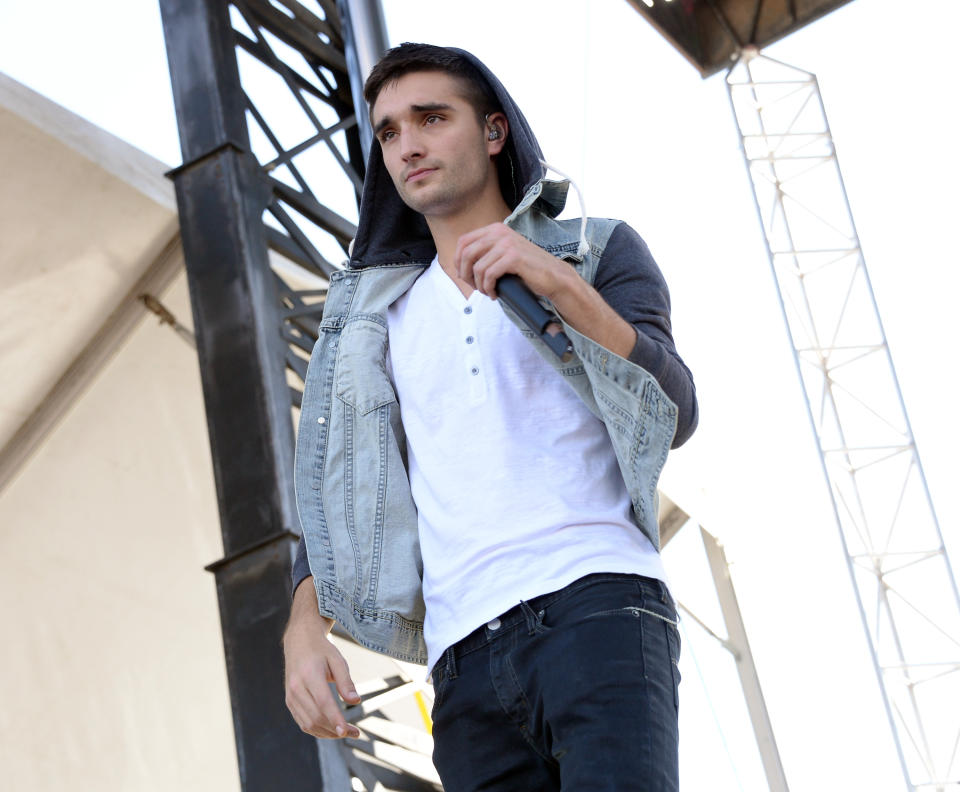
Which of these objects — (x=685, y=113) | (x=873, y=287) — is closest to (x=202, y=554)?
(x=873, y=287)

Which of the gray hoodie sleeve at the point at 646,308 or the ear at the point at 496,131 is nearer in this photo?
the gray hoodie sleeve at the point at 646,308

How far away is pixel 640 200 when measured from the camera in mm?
10438

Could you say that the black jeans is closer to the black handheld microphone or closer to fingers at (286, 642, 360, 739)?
fingers at (286, 642, 360, 739)

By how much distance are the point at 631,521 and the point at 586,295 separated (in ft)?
0.83

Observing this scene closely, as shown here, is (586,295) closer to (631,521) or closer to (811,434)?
(631,521)

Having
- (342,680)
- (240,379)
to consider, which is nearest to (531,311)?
(342,680)

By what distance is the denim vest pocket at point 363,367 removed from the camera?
1.50 meters

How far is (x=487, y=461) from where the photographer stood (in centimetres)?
137

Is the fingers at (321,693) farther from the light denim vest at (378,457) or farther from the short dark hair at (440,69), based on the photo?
the short dark hair at (440,69)

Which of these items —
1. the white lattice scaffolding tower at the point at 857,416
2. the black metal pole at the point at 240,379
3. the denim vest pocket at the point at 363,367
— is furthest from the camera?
the white lattice scaffolding tower at the point at 857,416

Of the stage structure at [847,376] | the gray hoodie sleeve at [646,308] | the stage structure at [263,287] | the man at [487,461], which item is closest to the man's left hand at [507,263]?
the man at [487,461]

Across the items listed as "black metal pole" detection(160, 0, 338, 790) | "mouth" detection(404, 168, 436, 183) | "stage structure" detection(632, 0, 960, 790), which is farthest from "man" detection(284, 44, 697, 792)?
"stage structure" detection(632, 0, 960, 790)

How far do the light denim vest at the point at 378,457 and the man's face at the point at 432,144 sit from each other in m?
0.09

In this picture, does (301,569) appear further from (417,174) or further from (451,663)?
(417,174)
